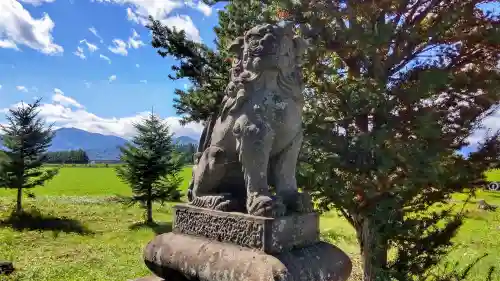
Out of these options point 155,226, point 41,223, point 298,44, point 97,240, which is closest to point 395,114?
point 298,44

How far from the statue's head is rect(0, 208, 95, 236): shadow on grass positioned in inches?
397

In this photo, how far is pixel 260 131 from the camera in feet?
Answer: 9.80

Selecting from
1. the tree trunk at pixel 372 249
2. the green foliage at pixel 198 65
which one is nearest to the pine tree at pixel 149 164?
the green foliage at pixel 198 65

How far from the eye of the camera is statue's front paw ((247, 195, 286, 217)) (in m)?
2.82

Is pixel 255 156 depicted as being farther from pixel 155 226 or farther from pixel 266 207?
pixel 155 226

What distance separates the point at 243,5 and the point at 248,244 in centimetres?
623

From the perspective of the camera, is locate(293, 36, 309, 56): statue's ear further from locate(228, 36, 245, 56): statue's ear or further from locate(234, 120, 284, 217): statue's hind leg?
locate(234, 120, 284, 217): statue's hind leg

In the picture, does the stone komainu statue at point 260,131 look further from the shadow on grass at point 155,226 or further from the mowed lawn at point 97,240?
the shadow on grass at point 155,226

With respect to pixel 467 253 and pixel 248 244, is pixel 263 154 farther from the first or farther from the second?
pixel 467 253

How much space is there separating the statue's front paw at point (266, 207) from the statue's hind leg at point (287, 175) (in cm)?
25

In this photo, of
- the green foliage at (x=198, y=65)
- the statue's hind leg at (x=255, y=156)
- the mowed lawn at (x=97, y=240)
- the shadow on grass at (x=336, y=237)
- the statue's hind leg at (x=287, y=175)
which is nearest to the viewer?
the statue's hind leg at (x=255, y=156)

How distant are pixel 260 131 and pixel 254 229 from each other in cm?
73

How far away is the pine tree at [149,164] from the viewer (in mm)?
13852

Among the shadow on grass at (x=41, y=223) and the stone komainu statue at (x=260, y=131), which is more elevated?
the stone komainu statue at (x=260, y=131)
